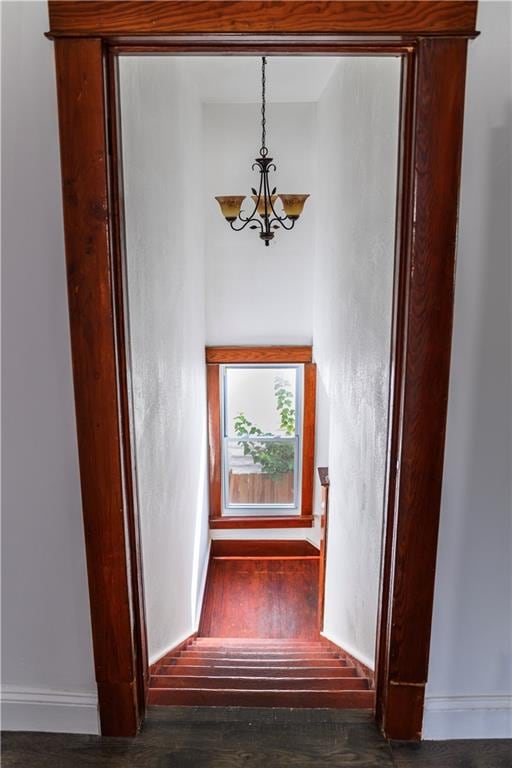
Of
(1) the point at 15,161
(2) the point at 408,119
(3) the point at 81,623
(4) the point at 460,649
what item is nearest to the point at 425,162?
(2) the point at 408,119

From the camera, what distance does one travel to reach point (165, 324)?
125 inches

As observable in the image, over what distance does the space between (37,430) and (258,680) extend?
136 centimetres

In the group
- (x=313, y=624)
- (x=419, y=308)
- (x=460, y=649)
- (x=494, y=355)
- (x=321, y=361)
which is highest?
(x=419, y=308)

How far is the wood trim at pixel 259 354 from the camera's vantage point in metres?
5.68

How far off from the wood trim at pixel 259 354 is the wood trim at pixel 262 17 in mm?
4179

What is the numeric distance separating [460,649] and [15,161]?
197cm

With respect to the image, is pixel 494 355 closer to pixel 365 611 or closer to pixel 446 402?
pixel 446 402

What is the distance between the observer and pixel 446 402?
1771mm

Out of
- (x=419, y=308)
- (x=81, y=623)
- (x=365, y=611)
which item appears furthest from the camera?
(x=365, y=611)

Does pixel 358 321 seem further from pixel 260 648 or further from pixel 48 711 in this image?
pixel 48 711

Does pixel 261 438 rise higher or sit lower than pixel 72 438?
lower

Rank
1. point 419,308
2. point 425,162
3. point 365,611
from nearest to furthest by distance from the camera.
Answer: point 425,162 < point 419,308 < point 365,611

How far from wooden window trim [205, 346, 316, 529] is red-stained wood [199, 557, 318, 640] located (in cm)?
35

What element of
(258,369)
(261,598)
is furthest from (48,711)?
(258,369)
